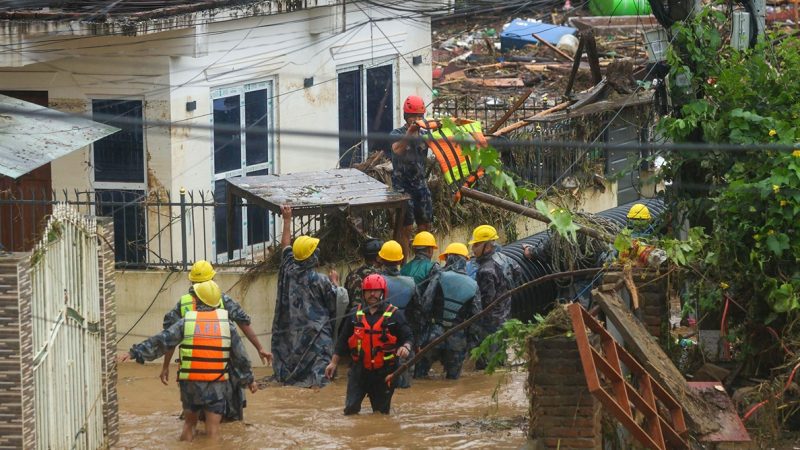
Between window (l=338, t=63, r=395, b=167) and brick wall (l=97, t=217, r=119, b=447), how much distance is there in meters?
8.64

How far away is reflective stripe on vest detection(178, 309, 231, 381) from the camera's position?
10469 millimetres

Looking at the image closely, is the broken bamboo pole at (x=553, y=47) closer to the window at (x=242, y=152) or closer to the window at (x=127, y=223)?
the window at (x=242, y=152)

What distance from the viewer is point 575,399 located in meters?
9.15

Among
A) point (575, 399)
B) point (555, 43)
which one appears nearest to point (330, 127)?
point (575, 399)

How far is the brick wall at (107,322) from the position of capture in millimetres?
10117

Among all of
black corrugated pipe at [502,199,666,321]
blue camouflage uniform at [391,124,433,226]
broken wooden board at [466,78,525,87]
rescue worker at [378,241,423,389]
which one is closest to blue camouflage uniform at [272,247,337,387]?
rescue worker at [378,241,423,389]

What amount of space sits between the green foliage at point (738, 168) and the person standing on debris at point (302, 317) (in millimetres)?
3543

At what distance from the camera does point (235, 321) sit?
11234 mm

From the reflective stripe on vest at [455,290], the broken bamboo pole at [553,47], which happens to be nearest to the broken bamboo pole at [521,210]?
the reflective stripe on vest at [455,290]

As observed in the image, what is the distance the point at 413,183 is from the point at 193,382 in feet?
16.4

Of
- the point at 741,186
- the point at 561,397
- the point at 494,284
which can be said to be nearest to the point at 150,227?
the point at 494,284

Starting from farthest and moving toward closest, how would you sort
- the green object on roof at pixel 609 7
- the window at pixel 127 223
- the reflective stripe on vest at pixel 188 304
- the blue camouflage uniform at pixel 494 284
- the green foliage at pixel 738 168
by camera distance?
the green object on roof at pixel 609 7 < the window at pixel 127 223 < the blue camouflage uniform at pixel 494 284 < the reflective stripe on vest at pixel 188 304 < the green foliage at pixel 738 168

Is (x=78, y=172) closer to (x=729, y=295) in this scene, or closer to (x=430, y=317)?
(x=430, y=317)

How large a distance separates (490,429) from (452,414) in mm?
853
